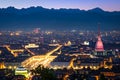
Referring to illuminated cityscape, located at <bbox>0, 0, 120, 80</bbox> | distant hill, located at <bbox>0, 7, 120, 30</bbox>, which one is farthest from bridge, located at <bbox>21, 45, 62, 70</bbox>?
distant hill, located at <bbox>0, 7, 120, 30</bbox>

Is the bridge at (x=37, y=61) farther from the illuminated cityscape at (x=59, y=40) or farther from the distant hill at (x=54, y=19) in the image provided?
the distant hill at (x=54, y=19)

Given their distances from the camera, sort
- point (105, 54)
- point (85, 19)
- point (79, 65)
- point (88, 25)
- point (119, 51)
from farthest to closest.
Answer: point (85, 19) < point (88, 25) < point (119, 51) < point (105, 54) < point (79, 65)

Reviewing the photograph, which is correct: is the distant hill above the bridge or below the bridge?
above

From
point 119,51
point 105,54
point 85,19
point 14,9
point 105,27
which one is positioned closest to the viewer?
point 105,54

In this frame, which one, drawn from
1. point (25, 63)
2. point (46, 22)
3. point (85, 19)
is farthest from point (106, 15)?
point (25, 63)

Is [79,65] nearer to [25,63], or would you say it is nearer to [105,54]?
[25,63]

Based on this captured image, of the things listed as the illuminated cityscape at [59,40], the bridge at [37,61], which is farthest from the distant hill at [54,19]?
the bridge at [37,61]

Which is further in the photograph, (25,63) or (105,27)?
(105,27)

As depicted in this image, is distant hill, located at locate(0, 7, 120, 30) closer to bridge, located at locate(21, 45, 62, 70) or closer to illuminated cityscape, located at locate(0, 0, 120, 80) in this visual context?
illuminated cityscape, located at locate(0, 0, 120, 80)
